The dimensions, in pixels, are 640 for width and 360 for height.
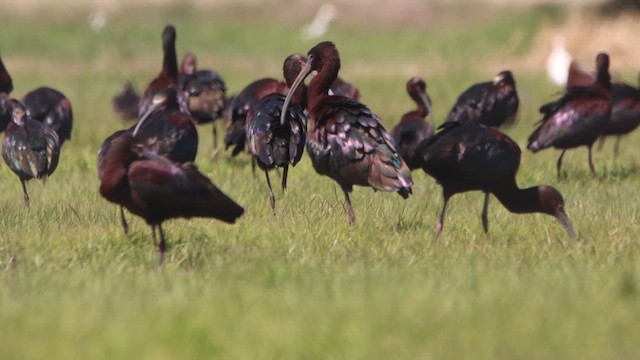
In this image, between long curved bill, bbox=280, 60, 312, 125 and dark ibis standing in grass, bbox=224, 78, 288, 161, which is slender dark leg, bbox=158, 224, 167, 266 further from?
dark ibis standing in grass, bbox=224, 78, 288, 161

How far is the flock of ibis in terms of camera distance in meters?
7.39

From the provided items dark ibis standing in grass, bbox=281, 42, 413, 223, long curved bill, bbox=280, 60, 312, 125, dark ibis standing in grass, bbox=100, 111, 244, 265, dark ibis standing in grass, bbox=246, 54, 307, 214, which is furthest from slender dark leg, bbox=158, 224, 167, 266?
dark ibis standing in grass, bbox=246, 54, 307, 214

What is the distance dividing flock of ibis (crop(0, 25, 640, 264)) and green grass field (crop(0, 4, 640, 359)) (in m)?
0.31

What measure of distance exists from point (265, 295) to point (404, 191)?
2.71 meters

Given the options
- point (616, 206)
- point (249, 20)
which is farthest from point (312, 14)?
point (616, 206)

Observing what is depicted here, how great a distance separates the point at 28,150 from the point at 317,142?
2.63 m

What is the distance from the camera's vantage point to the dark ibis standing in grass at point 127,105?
20.3m

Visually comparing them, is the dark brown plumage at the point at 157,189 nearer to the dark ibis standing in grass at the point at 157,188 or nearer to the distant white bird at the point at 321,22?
the dark ibis standing in grass at the point at 157,188

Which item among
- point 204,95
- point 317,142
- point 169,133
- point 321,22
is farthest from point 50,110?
point 321,22

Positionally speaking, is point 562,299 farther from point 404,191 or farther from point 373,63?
point 373,63

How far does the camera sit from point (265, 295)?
611cm

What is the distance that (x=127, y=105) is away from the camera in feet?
68.5

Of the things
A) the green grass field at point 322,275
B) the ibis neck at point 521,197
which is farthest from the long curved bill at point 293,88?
the ibis neck at point 521,197

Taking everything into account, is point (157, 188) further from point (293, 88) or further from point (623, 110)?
point (623, 110)
